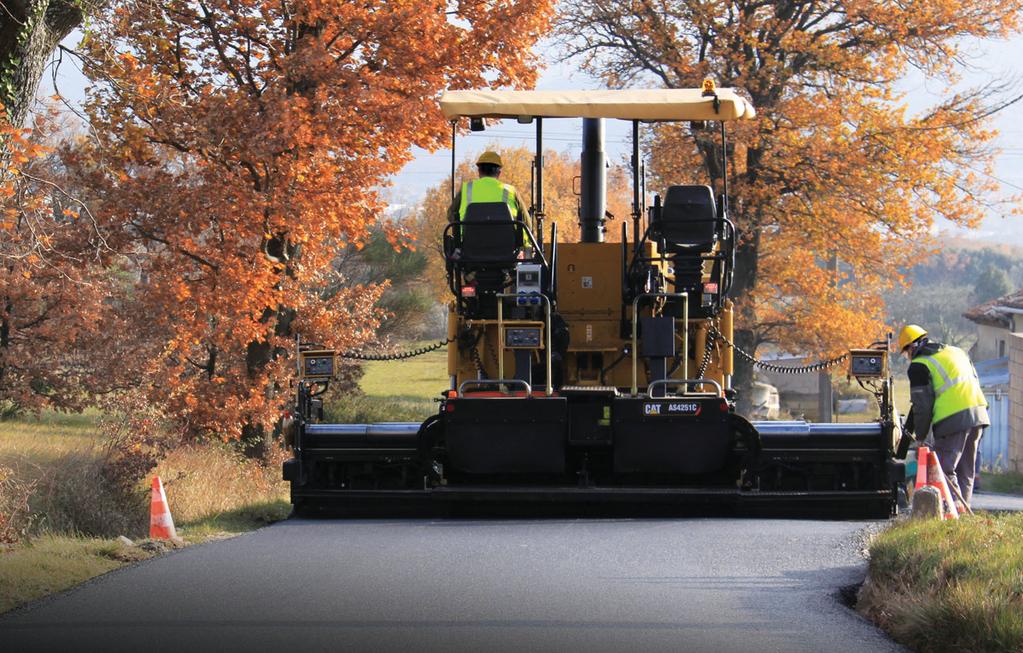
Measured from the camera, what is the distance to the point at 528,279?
11.9 metres

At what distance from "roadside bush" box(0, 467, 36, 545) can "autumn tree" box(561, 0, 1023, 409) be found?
1866cm

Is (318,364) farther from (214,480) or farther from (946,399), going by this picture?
(946,399)


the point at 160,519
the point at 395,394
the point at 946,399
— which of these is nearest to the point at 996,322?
the point at 395,394

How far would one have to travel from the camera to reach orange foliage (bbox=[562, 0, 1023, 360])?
94.6 ft

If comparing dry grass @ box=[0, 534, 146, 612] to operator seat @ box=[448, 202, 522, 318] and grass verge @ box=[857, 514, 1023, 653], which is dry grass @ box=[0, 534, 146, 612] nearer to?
operator seat @ box=[448, 202, 522, 318]

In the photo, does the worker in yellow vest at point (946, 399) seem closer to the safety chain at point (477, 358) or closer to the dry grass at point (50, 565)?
the safety chain at point (477, 358)

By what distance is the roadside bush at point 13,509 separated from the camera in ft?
38.1

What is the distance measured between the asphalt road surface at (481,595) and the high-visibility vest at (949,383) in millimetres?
2450

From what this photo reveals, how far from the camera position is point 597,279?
1306 centimetres

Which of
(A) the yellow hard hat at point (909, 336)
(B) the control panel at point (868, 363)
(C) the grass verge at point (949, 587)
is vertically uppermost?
(A) the yellow hard hat at point (909, 336)

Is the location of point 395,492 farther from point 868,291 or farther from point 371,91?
point 868,291

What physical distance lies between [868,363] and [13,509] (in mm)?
7729

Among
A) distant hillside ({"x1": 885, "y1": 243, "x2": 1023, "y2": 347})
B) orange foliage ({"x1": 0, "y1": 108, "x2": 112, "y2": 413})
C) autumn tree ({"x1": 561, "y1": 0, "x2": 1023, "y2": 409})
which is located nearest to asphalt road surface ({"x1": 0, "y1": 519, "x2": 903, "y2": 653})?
orange foliage ({"x1": 0, "y1": 108, "x2": 112, "y2": 413})

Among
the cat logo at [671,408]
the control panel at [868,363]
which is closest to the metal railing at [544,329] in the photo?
the cat logo at [671,408]
